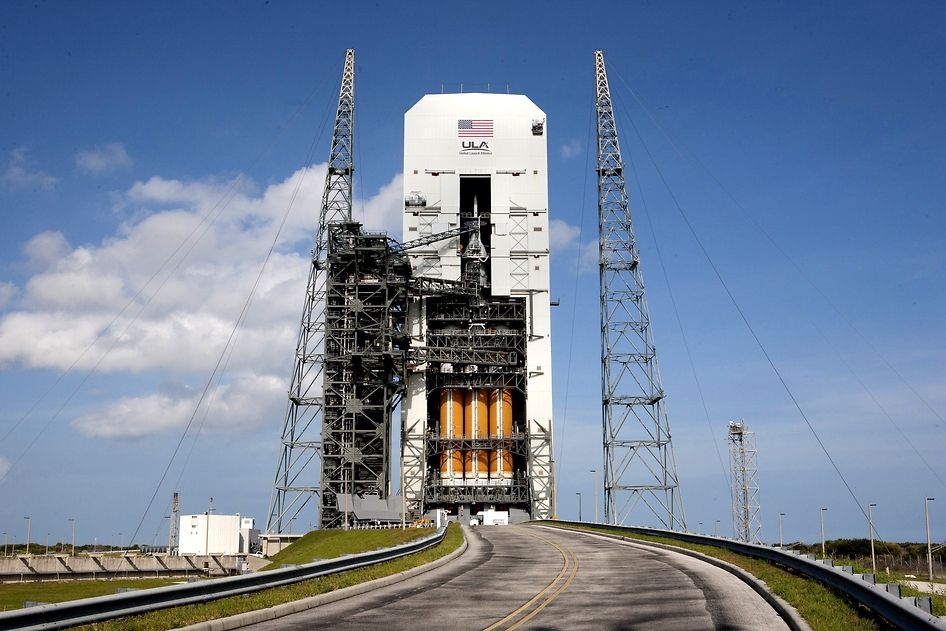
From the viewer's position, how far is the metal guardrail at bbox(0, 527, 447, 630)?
1285 cm

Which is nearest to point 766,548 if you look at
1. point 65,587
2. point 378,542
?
point 378,542

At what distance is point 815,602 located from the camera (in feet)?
57.7

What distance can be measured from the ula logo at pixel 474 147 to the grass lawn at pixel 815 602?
63.8 meters

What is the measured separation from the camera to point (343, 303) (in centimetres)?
8181

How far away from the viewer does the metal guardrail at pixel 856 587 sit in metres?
12.1

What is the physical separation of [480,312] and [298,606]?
222 feet

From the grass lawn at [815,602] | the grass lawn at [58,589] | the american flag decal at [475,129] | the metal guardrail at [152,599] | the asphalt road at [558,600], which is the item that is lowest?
the grass lawn at [58,589]

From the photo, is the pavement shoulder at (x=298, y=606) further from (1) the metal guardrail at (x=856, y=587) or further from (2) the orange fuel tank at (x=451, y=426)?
(2) the orange fuel tank at (x=451, y=426)

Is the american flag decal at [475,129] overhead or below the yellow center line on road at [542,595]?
overhead

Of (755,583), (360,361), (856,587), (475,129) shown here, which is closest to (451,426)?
(360,361)

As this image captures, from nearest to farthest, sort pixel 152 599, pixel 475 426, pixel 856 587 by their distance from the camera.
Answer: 1. pixel 152 599
2. pixel 856 587
3. pixel 475 426

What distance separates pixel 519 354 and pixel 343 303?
16947mm

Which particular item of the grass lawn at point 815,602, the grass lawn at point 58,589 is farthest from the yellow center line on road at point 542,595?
the grass lawn at point 58,589

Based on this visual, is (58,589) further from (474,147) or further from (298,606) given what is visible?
(298,606)
